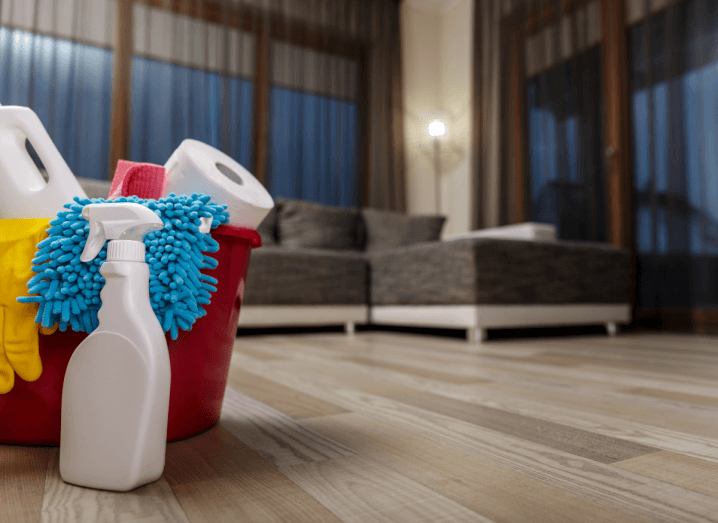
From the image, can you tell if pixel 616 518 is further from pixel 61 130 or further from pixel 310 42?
pixel 310 42

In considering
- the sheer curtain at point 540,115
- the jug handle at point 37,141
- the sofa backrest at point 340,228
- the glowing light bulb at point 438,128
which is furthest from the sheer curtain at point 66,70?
the jug handle at point 37,141

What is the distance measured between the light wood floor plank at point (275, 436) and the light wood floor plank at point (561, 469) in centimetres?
12

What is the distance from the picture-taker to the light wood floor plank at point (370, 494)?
40cm

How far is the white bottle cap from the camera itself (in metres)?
0.43

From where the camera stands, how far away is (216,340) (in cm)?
61

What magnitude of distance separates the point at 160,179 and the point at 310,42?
365 cm

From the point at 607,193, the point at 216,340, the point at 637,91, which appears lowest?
the point at 216,340

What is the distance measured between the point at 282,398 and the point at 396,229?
2.33 meters

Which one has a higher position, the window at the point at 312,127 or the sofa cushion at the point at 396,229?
the window at the point at 312,127

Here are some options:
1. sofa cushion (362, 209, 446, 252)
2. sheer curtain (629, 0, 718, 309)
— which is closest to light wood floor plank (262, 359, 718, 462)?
sofa cushion (362, 209, 446, 252)

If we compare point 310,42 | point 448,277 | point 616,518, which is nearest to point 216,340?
point 616,518

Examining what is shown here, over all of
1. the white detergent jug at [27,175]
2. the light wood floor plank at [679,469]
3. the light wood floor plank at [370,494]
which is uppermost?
the white detergent jug at [27,175]

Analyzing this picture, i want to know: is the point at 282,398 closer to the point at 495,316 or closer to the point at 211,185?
the point at 211,185

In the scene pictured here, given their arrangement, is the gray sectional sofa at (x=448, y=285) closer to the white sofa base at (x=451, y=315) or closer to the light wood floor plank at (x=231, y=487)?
the white sofa base at (x=451, y=315)
